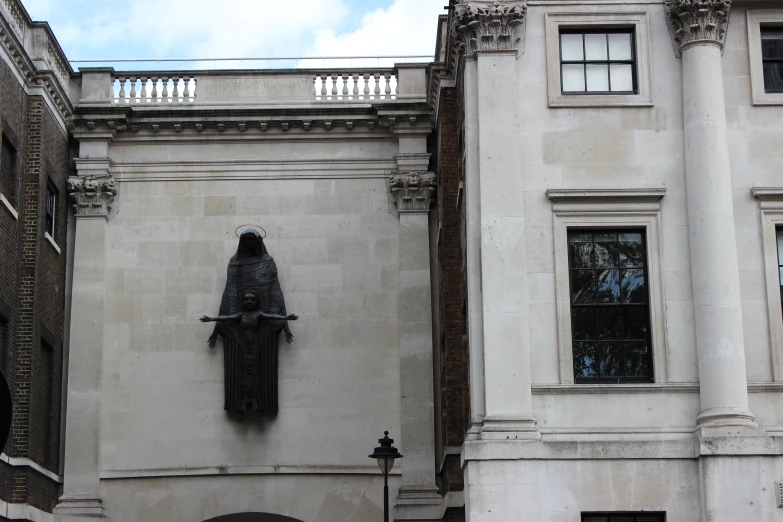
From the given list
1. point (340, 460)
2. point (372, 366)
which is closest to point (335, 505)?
point (340, 460)

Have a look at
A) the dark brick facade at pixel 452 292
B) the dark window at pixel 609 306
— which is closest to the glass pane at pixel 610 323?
the dark window at pixel 609 306

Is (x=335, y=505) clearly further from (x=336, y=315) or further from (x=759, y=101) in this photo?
(x=759, y=101)

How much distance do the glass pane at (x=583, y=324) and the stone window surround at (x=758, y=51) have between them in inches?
187

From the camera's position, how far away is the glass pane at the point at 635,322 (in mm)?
20734

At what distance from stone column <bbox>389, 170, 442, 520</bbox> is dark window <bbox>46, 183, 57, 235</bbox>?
7.82 metres

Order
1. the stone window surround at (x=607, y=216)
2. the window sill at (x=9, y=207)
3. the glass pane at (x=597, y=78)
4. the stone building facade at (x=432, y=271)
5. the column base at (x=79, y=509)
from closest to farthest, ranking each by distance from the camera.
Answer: the stone building facade at (x=432, y=271)
the stone window surround at (x=607, y=216)
the glass pane at (x=597, y=78)
the window sill at (x=9, y=207)
the column base at (x=79, y=509)

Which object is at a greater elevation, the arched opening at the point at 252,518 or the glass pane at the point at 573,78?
the glass pane at the point at 573,78

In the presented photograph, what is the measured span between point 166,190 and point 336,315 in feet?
16.8

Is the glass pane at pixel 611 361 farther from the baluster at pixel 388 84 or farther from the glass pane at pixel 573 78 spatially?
the baluster at pixel 388 84

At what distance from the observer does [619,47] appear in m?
22.2

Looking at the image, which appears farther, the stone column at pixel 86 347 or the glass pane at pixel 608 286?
the stone column at pixel 86 347

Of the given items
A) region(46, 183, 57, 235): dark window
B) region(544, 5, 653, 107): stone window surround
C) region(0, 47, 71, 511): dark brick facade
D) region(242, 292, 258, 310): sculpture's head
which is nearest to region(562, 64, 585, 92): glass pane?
region(544, 5, 653, 107): stone window surround

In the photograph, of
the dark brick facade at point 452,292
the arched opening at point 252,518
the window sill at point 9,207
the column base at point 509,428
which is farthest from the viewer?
the arched opening at point 252,518

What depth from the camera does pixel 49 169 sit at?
94.0 ft
